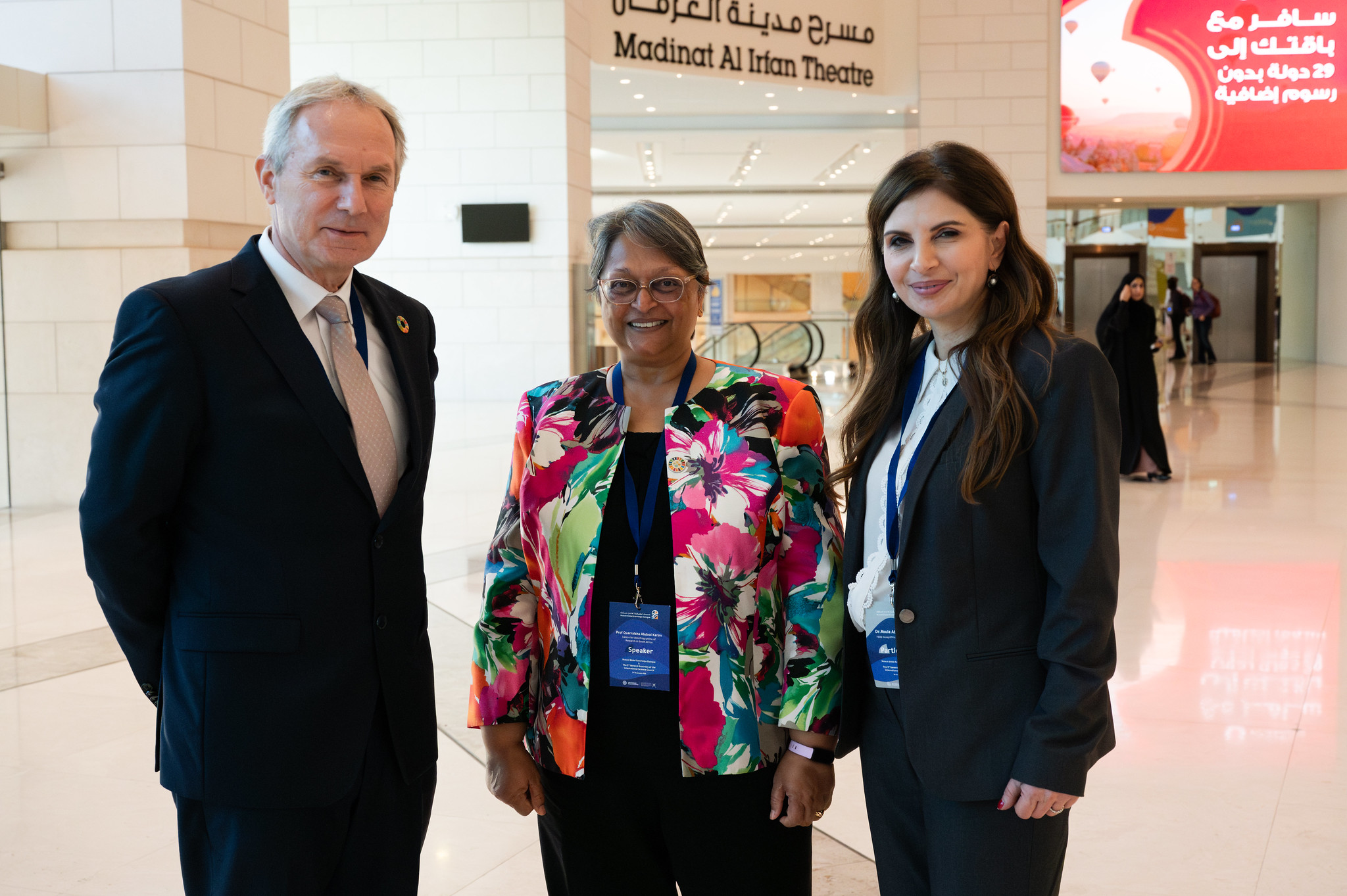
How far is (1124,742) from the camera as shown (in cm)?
360

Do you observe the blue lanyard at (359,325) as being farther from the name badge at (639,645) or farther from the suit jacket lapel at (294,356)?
the name badge at (639,645)

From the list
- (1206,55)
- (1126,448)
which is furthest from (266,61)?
(1206,55)

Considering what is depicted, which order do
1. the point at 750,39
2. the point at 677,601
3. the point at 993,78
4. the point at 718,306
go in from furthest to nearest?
the point at 718,306, the point at 993,78, the point at 750,39, the point at 677,601

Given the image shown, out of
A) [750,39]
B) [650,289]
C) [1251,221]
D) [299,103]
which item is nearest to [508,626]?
[650,289]

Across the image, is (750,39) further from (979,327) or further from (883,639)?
(883,639)

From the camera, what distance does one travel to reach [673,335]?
1809 millimetres

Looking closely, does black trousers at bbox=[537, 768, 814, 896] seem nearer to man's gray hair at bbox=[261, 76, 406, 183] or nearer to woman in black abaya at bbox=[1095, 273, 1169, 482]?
man's gray hair at bbox=[261, 76, 406, 183]

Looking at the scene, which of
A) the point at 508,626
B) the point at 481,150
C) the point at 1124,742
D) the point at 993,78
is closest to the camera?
the point at 508,626

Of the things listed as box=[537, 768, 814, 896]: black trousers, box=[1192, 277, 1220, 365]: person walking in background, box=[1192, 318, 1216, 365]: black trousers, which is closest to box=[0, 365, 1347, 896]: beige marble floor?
box=[537, 768, 814, 896]: black trousers

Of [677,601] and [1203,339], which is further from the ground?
[1203,339]

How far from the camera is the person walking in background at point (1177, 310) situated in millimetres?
24422

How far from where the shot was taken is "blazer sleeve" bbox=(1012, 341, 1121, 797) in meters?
1.50

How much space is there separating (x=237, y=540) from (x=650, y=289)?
744 millimetres

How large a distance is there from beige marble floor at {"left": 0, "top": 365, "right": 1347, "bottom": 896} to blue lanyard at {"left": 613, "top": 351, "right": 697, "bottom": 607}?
1347 millimetres
